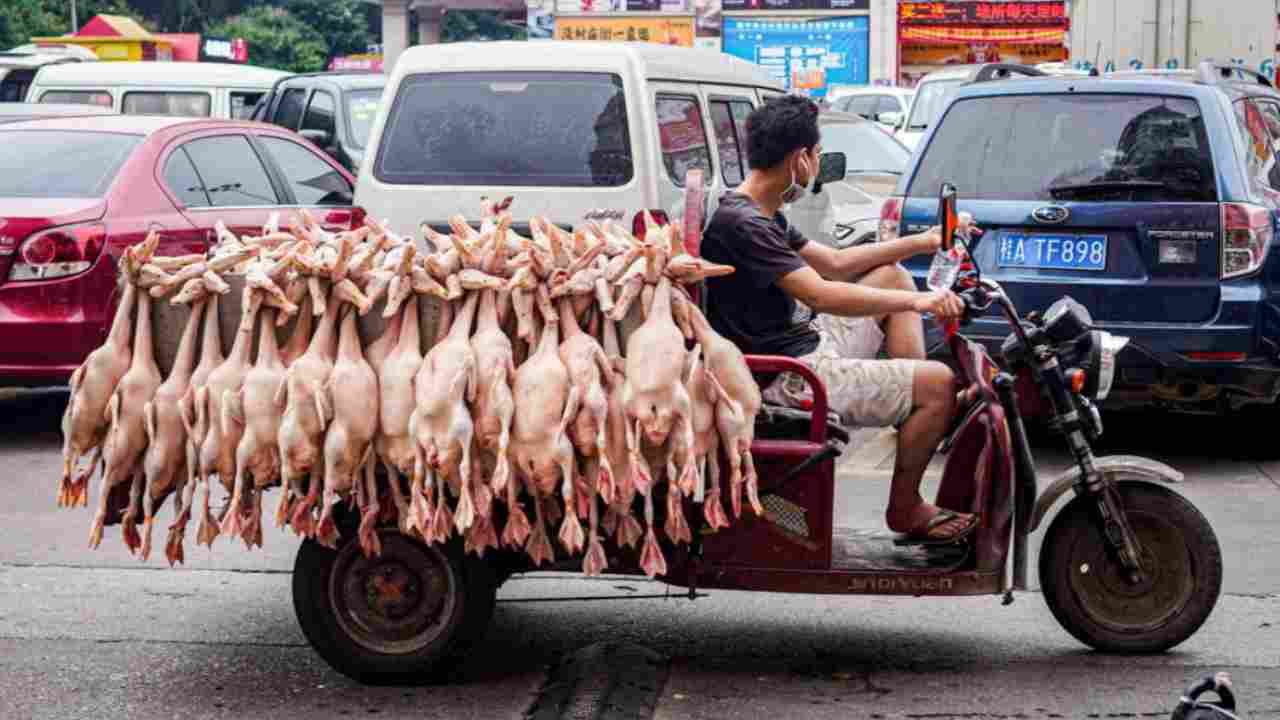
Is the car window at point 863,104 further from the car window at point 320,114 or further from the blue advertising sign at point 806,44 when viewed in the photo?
the blue advertising sign at point 806,44

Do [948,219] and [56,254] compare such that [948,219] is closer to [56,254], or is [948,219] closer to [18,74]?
[56,254]

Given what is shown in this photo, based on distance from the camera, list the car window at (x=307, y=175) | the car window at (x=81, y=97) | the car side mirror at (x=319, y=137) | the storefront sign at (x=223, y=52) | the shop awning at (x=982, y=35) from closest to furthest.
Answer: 1. the car window at (x=307, y=175)
2. the car side mirror at (x=319, y=137)
3. the car window at (x=81, y=97)
4. the storefront sign at (x=223, y=52)
5. the shop awning at (x=982, y=35)

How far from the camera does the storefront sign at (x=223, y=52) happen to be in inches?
1967

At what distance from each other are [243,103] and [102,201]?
9.19 m

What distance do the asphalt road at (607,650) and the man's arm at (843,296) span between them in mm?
1027

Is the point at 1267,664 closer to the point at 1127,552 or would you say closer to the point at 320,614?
the point at 1127,552

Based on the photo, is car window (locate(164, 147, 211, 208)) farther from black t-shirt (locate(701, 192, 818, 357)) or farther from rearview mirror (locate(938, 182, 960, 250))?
rearview mirror (locate(938, 182, 960, 250))

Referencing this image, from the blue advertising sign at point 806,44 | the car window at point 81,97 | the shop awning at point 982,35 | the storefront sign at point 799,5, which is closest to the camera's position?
the car window at point 81,97

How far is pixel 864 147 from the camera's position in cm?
1780

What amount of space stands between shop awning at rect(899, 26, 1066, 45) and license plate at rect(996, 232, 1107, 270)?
1727 inches

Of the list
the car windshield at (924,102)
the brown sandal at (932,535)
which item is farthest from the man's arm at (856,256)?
the car windshield at (924,102)

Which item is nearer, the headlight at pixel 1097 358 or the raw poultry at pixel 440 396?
the raw poultry at pixel 440 396

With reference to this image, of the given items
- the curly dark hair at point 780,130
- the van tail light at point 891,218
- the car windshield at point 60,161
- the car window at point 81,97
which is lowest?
the van tail light at point 891,218

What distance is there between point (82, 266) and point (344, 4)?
2885 inches
